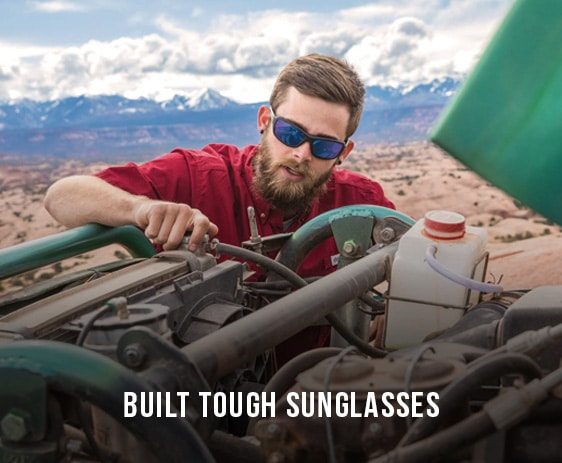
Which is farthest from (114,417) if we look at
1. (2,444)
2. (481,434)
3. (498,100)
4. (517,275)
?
(517,275)

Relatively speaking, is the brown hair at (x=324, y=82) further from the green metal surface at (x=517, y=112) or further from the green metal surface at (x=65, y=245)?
the green metal surface at (x=517, y=112)

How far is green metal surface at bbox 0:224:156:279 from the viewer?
196 cm

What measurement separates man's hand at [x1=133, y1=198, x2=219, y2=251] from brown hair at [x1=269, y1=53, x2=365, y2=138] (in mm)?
1344

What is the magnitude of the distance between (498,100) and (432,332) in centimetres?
80

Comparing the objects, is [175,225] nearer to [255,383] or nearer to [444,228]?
[255,383]

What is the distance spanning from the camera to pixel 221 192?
130 inches

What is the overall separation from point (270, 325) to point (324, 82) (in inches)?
79.7

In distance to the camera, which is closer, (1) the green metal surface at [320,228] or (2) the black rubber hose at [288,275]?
(2) the black rubber hose at [288,275]

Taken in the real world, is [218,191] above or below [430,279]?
below

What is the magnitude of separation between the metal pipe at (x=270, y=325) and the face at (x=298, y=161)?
129 cm

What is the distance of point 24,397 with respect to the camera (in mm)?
1135

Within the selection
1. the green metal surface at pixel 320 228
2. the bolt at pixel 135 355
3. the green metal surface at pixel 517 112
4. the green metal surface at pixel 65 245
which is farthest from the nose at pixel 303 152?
the bolt at pixel 135 355

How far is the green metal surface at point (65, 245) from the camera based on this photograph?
1955 millimetres

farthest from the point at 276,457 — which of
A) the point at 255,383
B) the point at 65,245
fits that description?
the point at 65,245
